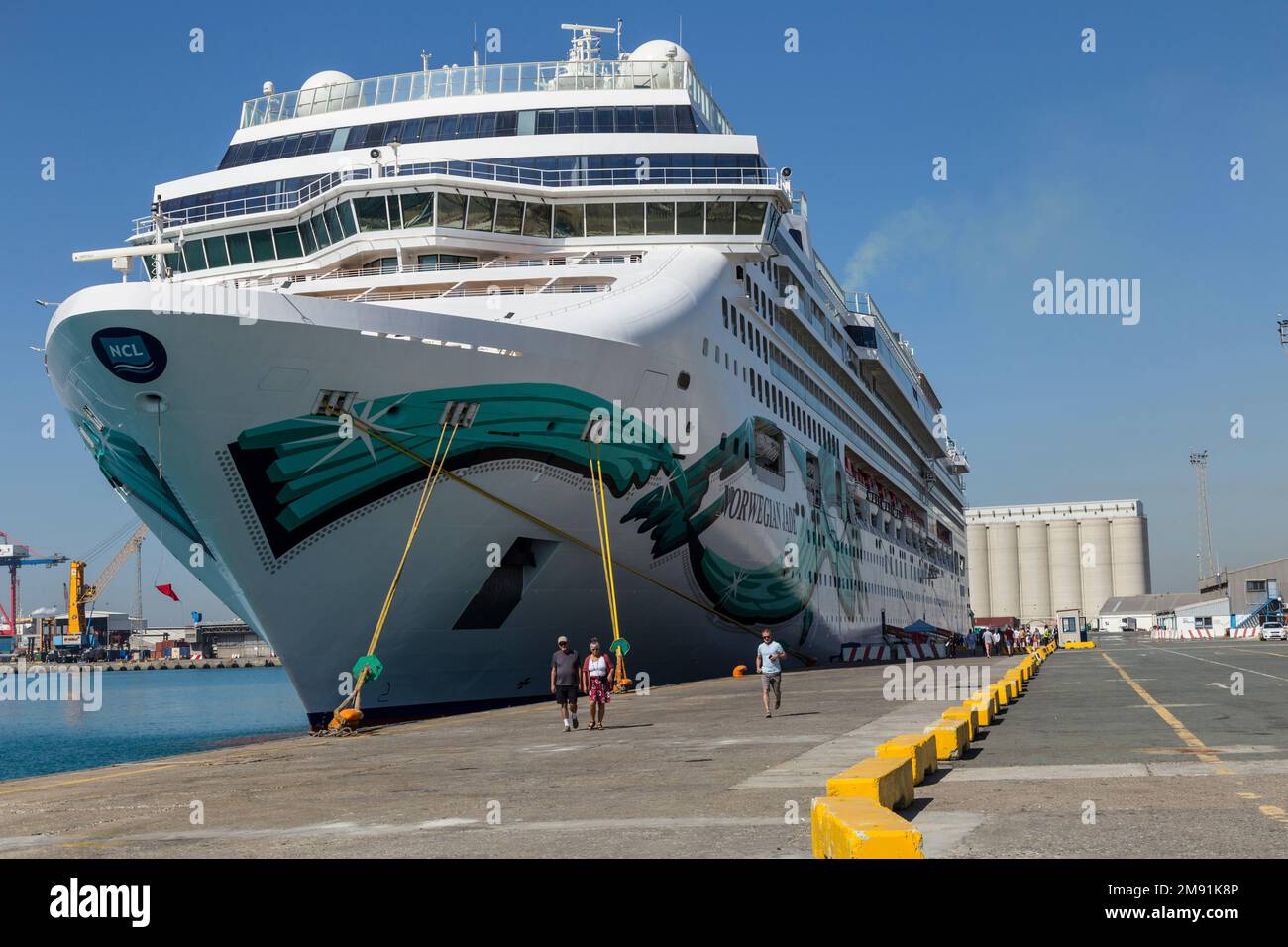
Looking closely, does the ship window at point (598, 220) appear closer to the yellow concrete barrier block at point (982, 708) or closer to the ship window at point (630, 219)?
the ship window at point (630, 219)

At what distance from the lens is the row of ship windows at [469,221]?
28.4 m

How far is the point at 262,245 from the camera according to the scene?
30.9 metres

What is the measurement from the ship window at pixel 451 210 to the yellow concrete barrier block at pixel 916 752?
20037mm

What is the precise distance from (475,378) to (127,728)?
106ft

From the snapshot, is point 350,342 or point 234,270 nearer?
point 350,342

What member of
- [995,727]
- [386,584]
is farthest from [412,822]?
[386,584]

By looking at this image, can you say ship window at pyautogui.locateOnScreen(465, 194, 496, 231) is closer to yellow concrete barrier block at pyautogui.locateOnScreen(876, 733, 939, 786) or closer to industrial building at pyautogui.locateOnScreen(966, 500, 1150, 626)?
yellow concrete barrier block at pyautogui.locateOnScreen(876, 733, 939, 786)

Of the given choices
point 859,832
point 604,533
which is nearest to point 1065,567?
point 604,533

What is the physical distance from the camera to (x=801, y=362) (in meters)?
43.6

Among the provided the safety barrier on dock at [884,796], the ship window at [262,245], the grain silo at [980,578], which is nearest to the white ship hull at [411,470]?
the ship window at [262,245]
